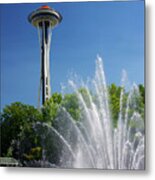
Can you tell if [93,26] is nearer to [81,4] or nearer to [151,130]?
[81,4]

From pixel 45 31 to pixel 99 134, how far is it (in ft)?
2.40

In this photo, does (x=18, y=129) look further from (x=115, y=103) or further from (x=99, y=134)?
(x=115, y=103)

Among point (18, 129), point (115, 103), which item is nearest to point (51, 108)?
point (18, 129)

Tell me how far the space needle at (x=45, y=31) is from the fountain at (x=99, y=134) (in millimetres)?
152

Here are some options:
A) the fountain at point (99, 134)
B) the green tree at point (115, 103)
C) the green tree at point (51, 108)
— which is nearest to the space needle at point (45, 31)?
the green tree at point (51, 108)

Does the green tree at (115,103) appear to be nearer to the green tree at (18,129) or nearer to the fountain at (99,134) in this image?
the fountain at (99,134)

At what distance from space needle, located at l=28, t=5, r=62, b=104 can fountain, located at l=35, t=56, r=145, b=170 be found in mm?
152

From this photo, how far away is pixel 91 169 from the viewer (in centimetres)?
327

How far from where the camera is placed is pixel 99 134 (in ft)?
10.7

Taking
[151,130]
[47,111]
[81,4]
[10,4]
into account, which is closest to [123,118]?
[151,130]

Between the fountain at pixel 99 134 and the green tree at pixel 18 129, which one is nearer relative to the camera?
the fountain at pixel 99 134

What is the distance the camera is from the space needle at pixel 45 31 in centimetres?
333

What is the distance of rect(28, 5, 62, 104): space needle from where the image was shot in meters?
3.33

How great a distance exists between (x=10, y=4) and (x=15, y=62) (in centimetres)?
37
